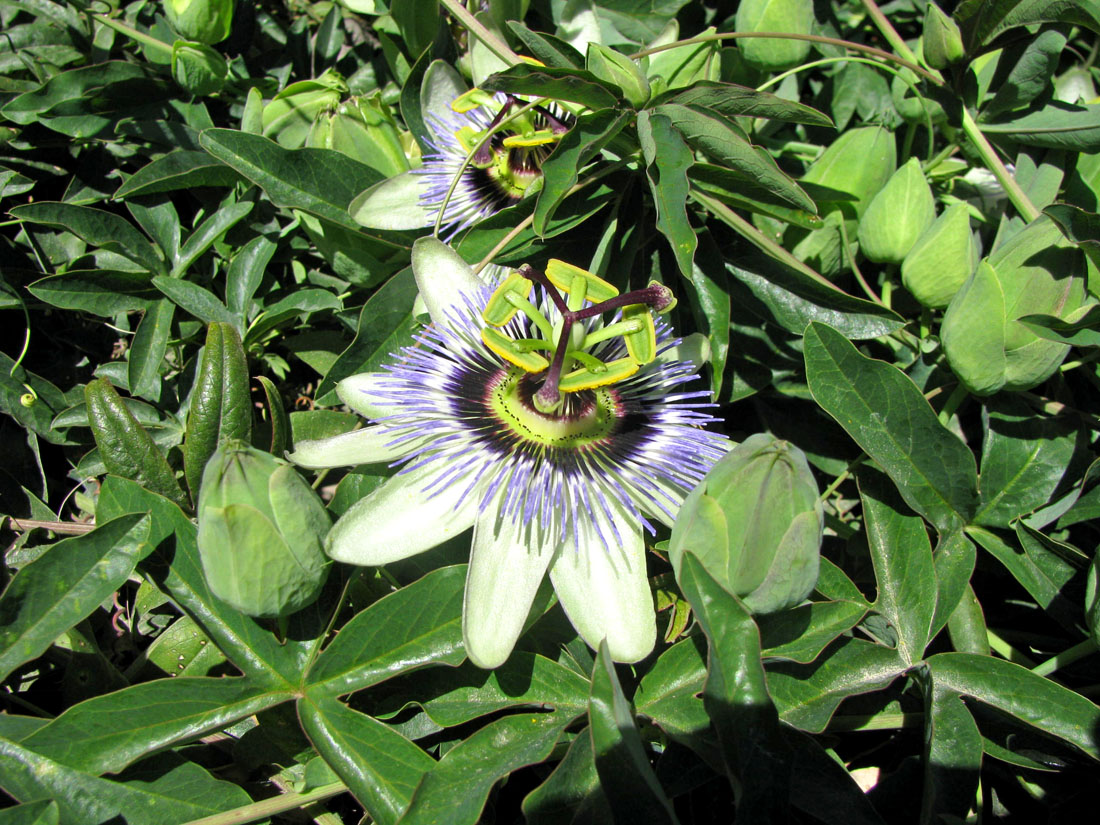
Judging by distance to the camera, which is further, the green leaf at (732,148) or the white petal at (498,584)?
the green leaf at (732,148)

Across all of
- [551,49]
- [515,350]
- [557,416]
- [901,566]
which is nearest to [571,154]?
[551,49]

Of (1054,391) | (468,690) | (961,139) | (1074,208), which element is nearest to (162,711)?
(468,690)

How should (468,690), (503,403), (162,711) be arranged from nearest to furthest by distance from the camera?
(162,711) < (468,690) < (503,403)

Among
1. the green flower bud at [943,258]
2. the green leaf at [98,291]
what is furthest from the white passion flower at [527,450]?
the green leaf at [98,291]

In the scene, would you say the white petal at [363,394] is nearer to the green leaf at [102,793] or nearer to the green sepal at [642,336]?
the green sepal at [642,336]

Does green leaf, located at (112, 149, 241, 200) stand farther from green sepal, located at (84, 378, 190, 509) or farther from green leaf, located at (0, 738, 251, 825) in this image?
green leaf, located at (0, 738, 251, 825)

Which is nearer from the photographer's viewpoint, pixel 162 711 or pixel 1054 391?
pixel 162 711

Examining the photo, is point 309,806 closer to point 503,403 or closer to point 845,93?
point 503,403

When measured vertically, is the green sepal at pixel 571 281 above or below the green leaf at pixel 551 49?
below
